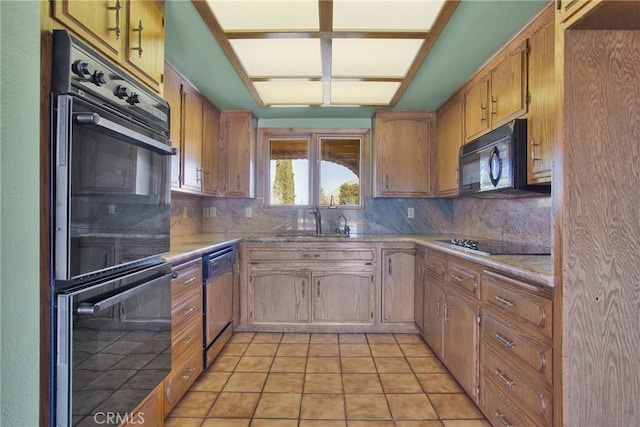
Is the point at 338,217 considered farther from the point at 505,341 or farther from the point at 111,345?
the point at 111,345

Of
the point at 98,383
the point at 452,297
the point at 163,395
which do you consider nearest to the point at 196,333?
the point at 163,395

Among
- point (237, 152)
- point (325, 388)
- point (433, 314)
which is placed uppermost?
point (237, 152)

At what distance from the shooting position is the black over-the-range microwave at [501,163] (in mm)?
1786

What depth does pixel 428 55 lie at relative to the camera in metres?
2.06

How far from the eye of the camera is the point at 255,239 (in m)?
2.95

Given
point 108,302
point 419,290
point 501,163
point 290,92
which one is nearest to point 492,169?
point 501,163

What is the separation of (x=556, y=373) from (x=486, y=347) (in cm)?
54

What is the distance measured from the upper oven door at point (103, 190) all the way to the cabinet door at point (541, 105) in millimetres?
1883

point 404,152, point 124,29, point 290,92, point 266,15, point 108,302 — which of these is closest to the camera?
point 108,302

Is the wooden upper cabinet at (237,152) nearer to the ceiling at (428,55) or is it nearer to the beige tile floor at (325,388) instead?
the ceiling at (428,55)

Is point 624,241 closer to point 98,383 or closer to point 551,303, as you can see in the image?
point 551,303

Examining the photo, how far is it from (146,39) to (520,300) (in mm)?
2034

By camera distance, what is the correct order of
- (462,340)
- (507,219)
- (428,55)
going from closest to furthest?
(462,340) < (428,55) < (507,219)
